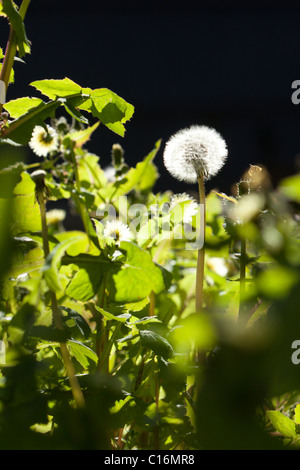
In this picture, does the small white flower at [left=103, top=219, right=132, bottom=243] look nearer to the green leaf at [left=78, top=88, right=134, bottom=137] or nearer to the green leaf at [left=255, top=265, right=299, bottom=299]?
the green leaf at [left=78, top=88, right=134, bottom=137]

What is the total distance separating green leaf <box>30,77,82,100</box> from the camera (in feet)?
1.55

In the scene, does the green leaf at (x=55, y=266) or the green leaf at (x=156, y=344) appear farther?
the green leaf at (x=156, y=344)

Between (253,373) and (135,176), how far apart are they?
0.60 metres

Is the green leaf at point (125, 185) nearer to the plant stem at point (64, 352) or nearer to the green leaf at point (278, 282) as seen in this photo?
the plant stem at point (64, 352)

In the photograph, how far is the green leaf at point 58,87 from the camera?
0.47m

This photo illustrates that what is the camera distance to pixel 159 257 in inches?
25.5

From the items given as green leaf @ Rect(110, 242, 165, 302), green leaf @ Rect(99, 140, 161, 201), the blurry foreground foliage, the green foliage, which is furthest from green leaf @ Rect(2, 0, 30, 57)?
green leaf @ Rect(99, 140, 161, 201)

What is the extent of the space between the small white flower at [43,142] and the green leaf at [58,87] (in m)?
0.26

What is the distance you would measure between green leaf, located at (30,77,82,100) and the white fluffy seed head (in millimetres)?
117

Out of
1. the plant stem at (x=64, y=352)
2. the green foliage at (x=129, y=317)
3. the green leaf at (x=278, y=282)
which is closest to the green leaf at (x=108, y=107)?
the green foliage at (x=129, y=317)

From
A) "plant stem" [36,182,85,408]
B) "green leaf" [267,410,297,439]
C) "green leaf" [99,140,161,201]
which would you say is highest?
"green leaf" [99,140,161,201]

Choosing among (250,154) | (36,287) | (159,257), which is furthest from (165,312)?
(250,154)

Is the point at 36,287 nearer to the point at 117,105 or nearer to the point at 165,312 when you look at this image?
the point at 165,312
